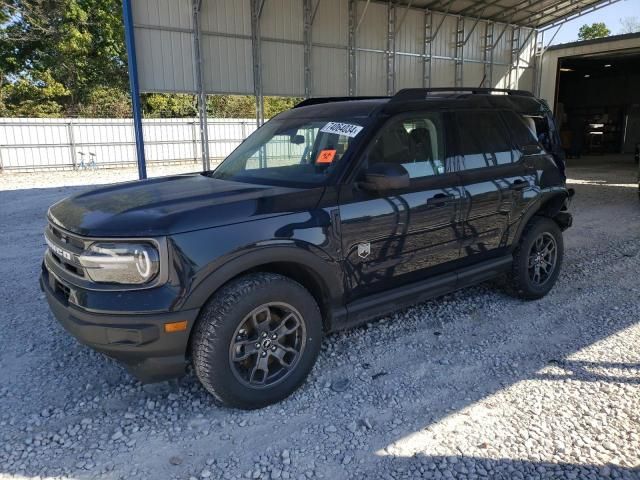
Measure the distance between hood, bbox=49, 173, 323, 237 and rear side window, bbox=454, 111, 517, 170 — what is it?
5.12 feet

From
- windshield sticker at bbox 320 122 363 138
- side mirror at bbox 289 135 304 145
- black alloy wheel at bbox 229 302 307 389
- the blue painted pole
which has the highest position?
the blue painted pole

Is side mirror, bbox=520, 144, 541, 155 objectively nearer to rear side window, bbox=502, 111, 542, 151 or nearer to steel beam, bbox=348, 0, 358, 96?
rear side window, bbox=502, 111, 542, 151

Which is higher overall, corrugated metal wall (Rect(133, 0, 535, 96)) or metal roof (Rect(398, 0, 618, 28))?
metal roof (Rect(398, 0, 618, 28))

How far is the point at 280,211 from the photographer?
300cm

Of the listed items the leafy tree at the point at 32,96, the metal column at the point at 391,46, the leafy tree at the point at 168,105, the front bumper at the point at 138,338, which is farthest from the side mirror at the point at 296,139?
the leafy tree at the point at 168,105

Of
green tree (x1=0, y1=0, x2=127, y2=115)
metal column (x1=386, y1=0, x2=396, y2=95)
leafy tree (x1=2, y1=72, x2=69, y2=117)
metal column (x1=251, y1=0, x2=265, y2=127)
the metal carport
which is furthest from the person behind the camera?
leafy tree (x1=2, y1=72, x2=69, y2=117)

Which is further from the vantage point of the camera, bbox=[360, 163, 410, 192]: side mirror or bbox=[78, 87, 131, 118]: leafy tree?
bbox=[78, 87, 131, 118]: leafy tree

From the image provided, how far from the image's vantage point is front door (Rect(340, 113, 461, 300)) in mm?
3314

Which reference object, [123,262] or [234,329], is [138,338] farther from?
[234,329]

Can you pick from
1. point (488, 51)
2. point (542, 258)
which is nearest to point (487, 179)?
point (542, 258)

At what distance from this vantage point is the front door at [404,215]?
130 inches

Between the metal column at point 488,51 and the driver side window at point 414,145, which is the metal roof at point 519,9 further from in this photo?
the driver side window at point 414,145

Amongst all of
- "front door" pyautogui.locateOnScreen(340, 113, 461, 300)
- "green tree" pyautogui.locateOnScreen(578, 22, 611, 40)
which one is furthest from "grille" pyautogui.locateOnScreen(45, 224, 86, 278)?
"green tree" pyautogui.locateOnScreen(578, 22, 611, 40)

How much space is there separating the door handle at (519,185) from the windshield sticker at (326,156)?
6.01ft
